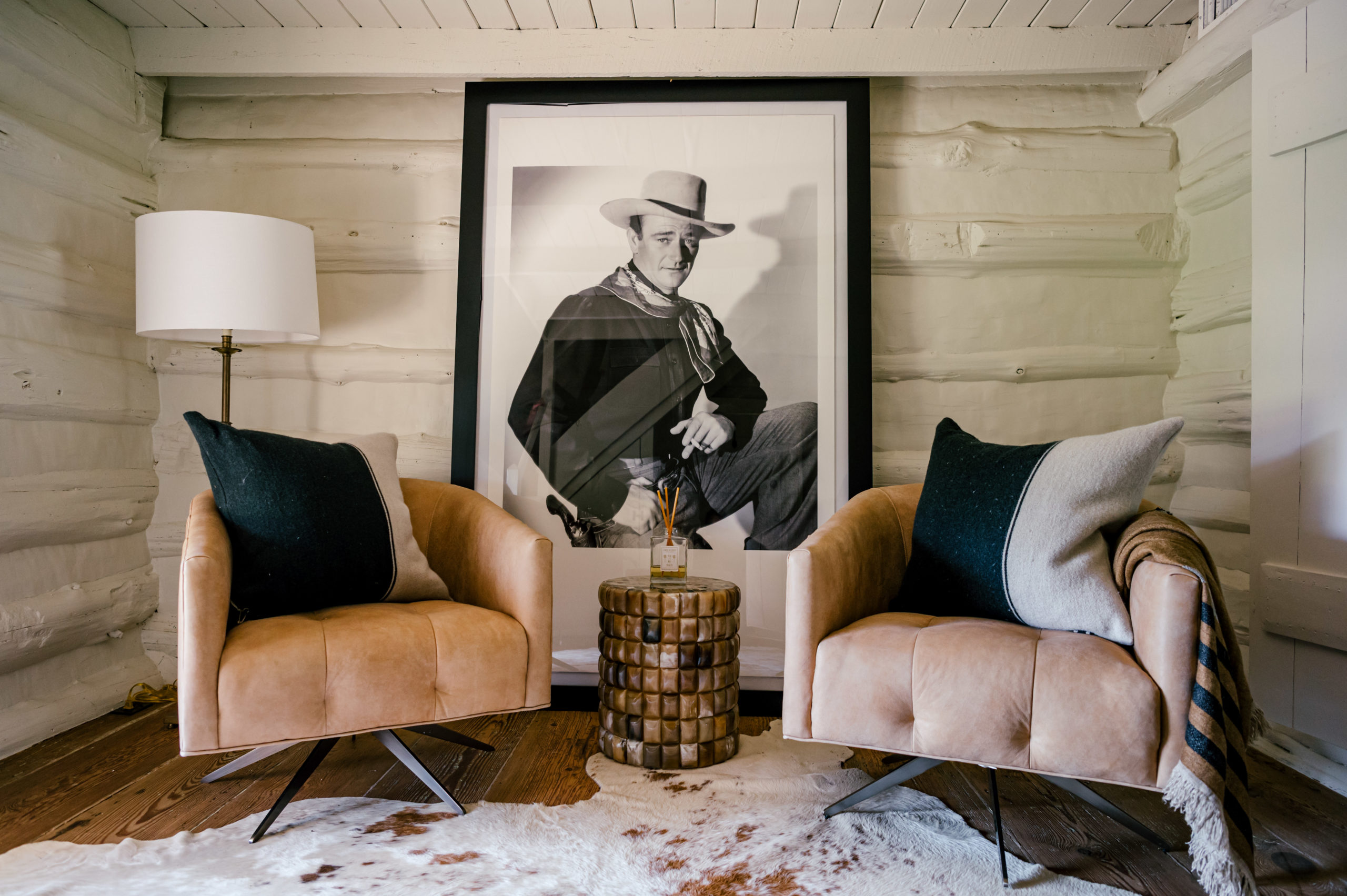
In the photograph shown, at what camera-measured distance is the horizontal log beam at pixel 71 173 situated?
2131 mm

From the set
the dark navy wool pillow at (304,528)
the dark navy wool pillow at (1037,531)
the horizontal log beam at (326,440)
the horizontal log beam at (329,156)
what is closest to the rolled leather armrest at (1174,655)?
the dark navy wool pillow at (1037,531)

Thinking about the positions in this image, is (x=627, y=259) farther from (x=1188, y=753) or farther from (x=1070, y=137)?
(x=1188, y=753)

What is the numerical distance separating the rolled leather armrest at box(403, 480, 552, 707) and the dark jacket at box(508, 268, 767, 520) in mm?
465

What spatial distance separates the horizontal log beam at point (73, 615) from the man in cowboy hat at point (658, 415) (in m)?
1.29

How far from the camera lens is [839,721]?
148 centimetres

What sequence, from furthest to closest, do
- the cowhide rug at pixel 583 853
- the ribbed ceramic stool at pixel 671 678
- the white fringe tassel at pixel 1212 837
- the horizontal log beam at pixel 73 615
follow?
1. the horizontal log beam at pixel 73 615
2. the ribbed ceramic stool at pixel 671 678
3. the cowhide rug at pixel 583 853
4. the white fringe tassel at pixel 1212 837

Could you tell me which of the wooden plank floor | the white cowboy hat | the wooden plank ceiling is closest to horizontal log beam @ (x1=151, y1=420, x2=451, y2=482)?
the wooden plank floor

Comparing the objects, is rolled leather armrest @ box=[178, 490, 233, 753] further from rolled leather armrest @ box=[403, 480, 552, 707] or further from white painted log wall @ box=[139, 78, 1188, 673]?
white painted log wall @ box=[139, 78, 1188, 673]

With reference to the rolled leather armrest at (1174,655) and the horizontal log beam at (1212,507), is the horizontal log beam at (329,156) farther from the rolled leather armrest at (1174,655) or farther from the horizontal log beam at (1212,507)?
the horizontal log beam at (1212,507)

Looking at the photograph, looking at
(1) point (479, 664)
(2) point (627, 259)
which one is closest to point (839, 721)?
(1) point (479, 664)

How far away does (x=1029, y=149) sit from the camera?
2.66 m

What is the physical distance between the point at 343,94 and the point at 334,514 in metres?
1.69

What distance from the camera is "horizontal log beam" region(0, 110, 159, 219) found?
2.13 metres

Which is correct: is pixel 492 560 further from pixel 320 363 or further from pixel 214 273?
pixel 320 363
